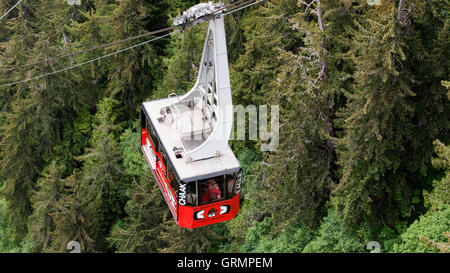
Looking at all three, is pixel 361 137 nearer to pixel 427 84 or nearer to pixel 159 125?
pixel 427 84

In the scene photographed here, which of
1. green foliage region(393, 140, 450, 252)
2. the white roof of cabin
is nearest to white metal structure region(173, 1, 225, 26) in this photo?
the white roof of cabin

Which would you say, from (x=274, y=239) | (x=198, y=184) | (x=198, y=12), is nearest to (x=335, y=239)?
(x=274, y=239)

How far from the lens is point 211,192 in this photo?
778 inches

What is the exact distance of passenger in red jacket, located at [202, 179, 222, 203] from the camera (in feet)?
64.2

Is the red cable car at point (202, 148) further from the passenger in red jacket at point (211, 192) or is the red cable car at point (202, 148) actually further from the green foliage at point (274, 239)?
the green foliage at point (274, 239)

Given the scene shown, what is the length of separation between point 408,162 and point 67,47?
21.9 m

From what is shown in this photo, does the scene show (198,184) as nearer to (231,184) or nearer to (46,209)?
(231,184)

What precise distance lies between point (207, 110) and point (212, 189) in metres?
2.91

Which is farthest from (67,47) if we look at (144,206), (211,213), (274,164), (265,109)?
(211,213)

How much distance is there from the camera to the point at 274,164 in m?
25.0

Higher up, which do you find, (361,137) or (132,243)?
(361,137)

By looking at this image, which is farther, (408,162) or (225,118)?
(408,162)

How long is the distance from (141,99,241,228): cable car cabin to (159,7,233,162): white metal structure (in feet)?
0.68

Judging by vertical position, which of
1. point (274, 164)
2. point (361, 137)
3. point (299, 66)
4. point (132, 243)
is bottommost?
point (132, 243)
